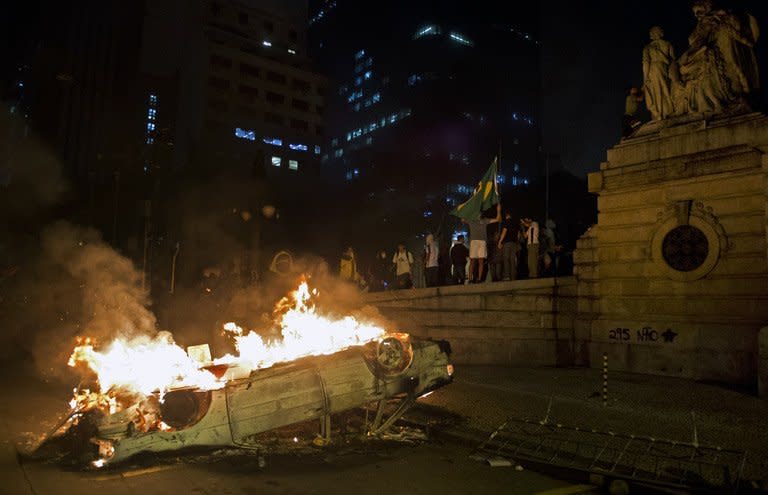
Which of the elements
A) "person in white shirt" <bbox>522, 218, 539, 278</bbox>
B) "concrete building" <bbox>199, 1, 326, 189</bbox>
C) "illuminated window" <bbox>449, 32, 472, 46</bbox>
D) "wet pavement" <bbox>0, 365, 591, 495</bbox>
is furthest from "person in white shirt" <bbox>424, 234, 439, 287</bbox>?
"illuminated window" <bbox>449, 32, 472, 46</bbox>

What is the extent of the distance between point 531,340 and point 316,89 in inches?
2704

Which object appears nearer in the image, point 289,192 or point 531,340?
point 531,340

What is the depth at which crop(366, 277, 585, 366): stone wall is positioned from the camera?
12656 millimetres

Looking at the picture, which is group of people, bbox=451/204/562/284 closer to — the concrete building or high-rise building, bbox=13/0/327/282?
high-rise building, bbox=13/0/327/282

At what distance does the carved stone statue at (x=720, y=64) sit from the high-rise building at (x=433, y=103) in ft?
173

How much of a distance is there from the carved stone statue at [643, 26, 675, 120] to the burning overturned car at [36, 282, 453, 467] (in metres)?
7.79

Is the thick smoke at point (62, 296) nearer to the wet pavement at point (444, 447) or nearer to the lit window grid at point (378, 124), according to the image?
the wet pavement at point (444, 447)

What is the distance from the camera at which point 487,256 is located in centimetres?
1495

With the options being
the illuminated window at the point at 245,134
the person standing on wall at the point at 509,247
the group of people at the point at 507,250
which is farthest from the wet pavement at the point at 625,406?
the illuminated window at the point at 245,134

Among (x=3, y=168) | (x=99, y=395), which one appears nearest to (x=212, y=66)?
(x=3, y=168)

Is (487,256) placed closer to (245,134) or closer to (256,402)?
(256,402)

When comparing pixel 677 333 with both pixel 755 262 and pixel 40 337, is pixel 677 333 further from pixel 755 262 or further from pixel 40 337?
pixel 40 337

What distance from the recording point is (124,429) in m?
6.56

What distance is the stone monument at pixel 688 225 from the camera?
34.0 ft
